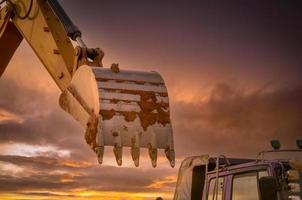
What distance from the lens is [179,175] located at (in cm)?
841

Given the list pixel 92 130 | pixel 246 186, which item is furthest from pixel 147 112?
pixel 246 186

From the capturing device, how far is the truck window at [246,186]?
6561 mm

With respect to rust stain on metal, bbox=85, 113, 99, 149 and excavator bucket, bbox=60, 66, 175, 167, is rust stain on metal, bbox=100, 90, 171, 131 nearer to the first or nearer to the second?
excavator bucket, bbox=60, 66, 175, 167

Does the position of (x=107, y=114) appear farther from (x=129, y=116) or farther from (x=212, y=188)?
(x=212, y=188)

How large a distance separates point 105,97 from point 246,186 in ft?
Answer: 6.64

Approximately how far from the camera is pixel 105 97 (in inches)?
273

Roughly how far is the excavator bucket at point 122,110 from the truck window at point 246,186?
83 centimetres

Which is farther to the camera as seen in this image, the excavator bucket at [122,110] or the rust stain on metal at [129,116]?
the rust stain on metal at [129,116]

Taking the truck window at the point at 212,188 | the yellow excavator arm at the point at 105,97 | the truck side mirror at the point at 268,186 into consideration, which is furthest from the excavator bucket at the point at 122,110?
the truck side mirror at the point at 268,186

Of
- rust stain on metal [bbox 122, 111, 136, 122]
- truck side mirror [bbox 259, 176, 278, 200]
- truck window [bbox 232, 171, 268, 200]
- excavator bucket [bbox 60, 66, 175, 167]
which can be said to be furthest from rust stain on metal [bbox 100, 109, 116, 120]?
truck side mirror [bbox 259, 176, 278, 200]

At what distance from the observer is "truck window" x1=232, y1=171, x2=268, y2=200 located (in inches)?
258

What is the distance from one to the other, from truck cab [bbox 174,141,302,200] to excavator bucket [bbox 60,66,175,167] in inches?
29.9

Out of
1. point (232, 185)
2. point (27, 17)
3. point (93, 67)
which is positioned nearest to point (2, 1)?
point (27, 17)

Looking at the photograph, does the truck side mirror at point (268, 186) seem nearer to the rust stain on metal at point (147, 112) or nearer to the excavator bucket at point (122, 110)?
the excavator bucket at point (122, 110)
